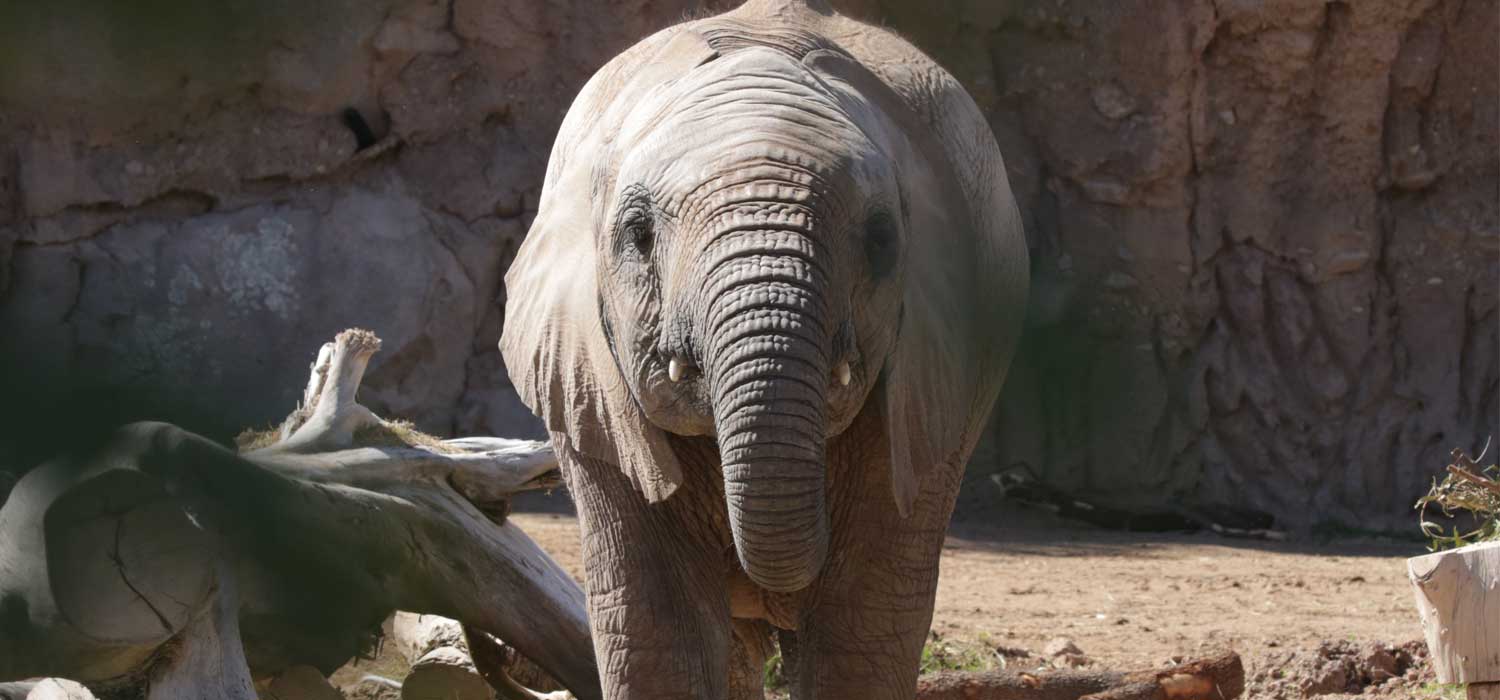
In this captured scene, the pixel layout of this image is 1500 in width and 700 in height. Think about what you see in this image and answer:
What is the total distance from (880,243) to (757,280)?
0.80ft

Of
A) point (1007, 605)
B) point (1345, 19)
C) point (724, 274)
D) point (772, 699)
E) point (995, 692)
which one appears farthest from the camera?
point (1345, 19)

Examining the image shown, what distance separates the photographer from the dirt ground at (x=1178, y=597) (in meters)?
4.39

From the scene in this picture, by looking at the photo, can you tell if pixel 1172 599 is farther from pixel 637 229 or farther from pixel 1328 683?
pixel 637 229

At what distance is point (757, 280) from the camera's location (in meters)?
2.15

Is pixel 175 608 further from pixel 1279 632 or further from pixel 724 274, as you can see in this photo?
pixel 1279 632

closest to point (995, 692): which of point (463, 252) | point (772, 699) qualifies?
point (772, 699)

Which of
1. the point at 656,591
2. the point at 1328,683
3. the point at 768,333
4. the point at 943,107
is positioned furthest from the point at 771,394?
the point at 1328,683

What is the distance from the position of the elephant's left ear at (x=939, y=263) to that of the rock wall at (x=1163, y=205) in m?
4.53

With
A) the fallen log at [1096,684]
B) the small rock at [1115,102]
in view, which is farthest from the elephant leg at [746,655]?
the small rock at [1115,102]

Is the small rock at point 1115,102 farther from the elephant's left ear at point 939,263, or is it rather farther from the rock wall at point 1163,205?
the elephant's left ear at point 939,263

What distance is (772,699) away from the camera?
4.55 metres

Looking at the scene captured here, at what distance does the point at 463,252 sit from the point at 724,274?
599 centimetres

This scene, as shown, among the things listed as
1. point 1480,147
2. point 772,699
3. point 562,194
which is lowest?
point 772,699

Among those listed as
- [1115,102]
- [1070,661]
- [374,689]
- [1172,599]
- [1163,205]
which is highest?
[1115,102]
